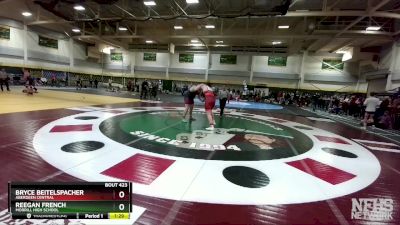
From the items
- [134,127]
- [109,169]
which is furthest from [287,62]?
[109,169]

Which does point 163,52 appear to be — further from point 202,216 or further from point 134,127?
point 202,216

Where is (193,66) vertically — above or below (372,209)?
above

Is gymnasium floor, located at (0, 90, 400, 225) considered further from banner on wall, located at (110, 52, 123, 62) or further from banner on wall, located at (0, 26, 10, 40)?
banner on wall, located at (110, 52, 123, 62)

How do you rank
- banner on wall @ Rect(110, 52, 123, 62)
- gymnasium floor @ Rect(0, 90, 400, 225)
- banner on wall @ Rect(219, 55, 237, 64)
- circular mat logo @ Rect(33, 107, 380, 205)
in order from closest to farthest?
1. gymnasium floor @ Rect(0, 90, 400, 225)
2. circular mat logo @ Rect(33, 107, 380, 205)
3. banner on wall @ Rect(219, 55, 237, 64)
4. banner on wall @ Rect(110, 52, 123, 62)

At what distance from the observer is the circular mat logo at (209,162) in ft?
8.87

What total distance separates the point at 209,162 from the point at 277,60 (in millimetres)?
26130

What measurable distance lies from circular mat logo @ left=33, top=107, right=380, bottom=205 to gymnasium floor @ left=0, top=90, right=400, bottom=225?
1 centimetres

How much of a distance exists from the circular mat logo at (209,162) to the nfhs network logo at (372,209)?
0.23 meters

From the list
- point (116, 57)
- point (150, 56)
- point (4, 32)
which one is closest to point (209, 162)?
point (4, 32)

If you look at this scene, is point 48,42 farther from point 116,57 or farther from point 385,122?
point 385,122

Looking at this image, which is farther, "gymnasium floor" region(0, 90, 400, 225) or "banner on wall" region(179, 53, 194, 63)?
"banner on wall" region(179, 53, 194, 63)
